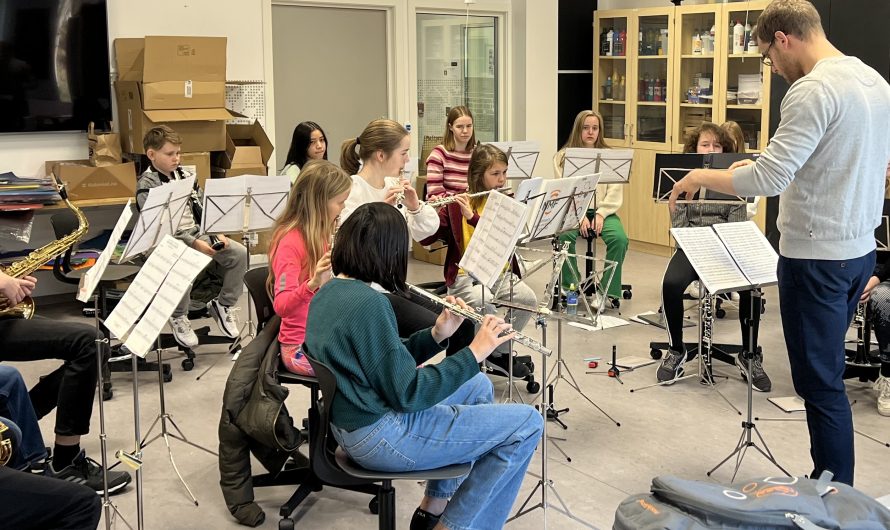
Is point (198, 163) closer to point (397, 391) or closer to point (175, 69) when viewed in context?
point (175, 69)

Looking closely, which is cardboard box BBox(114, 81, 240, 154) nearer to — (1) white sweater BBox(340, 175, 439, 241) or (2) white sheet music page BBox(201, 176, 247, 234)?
(2) white sheet music page BBox(201, 176, 247, 234)

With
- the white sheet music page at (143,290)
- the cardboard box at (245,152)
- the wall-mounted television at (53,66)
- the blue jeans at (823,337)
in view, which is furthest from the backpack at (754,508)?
the wall-mounted television at (53,66)

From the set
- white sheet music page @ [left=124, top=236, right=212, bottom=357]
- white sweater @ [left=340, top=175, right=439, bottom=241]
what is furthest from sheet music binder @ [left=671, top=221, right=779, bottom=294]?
white sheet music page @ [left=124, top=236, right=212, bottom=357]

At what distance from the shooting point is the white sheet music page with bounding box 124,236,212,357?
2.59m

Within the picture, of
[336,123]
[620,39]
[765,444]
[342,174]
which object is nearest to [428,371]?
[342,174]

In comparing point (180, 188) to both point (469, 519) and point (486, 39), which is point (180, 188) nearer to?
point (469, 519)

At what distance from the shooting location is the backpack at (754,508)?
2084 millimetres

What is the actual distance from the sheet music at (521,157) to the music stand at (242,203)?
1.56m

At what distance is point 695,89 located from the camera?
7160 millimetres

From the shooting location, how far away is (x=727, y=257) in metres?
3.53

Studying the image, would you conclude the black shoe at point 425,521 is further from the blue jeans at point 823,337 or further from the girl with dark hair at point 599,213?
the girl with dark hair at point 599,213

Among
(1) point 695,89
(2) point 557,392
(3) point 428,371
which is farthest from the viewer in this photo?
(1) point 695,89

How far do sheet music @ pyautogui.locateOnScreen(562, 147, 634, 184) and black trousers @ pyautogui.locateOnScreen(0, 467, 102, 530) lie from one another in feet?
12.0

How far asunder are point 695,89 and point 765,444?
13.4 ft
